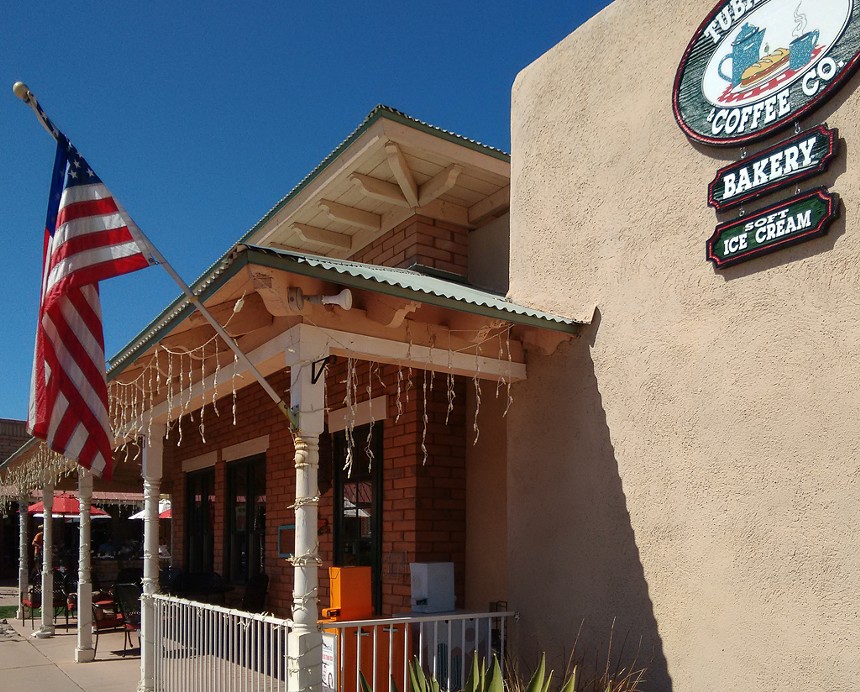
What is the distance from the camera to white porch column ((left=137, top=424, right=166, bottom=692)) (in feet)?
25.5

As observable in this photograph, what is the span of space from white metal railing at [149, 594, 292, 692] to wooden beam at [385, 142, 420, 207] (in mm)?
4037

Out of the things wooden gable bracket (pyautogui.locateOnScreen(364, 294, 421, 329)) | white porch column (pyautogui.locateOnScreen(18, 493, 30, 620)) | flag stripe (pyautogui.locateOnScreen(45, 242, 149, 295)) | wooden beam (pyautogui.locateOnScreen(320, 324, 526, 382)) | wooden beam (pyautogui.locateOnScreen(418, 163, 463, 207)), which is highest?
wooden beam (pyautogui.locateOnScreen(418, 163, 463, 207))

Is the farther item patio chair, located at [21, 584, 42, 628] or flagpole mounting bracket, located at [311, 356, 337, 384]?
patio chair, located at [21, 584, 42, 628]

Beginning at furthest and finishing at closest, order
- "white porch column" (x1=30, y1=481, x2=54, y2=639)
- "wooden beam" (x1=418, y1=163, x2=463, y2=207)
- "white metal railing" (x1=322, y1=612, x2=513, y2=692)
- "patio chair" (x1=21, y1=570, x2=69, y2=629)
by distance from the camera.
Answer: "patio chair" (x1=21, y1=570, x2=69, y2=629) → "white porch column" (x1=30, y1=481, x2=54, y2=639) → "wooden beam" (x1=418, y1=163, x2=463, y2=207) → "white metal railing" (x1=322, y1=612, x2=513, y2=692)

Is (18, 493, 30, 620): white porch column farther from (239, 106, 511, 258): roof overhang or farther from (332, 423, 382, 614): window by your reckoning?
(239, 106, 511, 258): roof overhang

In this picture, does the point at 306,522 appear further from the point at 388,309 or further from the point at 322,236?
the point at 322,236

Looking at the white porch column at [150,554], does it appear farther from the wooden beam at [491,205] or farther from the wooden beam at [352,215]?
the wooden beam at [491,205]

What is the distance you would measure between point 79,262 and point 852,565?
4.41 m

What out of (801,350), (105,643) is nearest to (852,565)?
(801,350)

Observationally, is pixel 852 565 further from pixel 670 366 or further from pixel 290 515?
pixel 290 515

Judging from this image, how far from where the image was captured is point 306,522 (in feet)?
17.1

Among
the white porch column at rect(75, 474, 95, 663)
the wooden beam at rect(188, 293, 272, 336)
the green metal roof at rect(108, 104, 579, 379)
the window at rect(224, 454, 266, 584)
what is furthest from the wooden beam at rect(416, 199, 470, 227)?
the white porch column at rect(75, 474, 95, 663)

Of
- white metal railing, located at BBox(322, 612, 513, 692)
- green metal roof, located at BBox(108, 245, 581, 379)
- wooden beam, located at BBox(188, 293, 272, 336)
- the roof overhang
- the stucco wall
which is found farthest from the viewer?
the roof overhang

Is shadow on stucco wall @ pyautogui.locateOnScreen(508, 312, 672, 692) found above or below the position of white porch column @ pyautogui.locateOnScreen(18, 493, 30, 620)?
above
